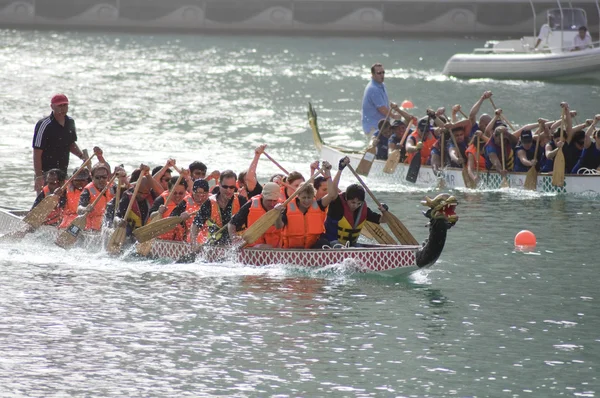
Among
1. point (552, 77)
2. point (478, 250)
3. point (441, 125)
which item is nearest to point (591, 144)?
point (441, 125)

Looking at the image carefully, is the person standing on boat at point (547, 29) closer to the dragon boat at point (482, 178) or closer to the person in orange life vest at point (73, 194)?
the dragon boat at point (482, 178)

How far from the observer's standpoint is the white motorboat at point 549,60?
3734 cm

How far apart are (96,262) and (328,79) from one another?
2400cm

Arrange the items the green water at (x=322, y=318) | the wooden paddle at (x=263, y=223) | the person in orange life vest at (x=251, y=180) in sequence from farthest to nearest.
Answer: the person in orange life vest at (x=251, y=180)
the wooden paddle at (x=263, y=223)
the green water at (x=322, y=318)

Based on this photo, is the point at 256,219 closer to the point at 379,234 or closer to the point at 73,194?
the point at 379,234

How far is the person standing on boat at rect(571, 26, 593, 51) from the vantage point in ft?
125

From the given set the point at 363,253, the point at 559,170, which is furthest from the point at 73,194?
the point at 559,170

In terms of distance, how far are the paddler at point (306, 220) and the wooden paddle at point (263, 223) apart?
11 cm

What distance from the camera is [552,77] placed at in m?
37.6

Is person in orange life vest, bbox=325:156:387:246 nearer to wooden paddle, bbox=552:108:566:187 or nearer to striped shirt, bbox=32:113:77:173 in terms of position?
striped shirt, bbox=32:113:77:173

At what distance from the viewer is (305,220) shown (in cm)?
1473

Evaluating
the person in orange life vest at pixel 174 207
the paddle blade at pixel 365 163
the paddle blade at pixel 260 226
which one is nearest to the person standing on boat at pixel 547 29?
the paddle blade at pixel 365 163

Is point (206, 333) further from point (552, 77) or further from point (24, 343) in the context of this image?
point (552, 77)

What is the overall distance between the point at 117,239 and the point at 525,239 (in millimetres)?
5559
